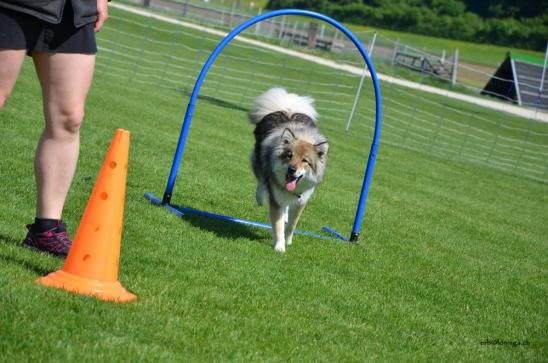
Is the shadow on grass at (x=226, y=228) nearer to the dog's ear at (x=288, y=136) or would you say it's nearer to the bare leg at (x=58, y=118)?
the dog's ear at (x=288, y=136)

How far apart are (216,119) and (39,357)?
11.3 meters

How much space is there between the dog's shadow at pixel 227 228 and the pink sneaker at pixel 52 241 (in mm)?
2031

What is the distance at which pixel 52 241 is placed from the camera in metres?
4.32

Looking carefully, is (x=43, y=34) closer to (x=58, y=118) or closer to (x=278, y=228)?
(x=58, y=118)

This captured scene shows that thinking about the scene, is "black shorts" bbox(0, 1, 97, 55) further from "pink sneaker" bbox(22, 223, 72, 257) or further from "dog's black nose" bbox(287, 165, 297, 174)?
"dog's black nose" bbox(287, 165, 297, 174)

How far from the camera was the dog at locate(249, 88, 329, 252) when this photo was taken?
653cm

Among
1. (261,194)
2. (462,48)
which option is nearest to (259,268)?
(261,194)

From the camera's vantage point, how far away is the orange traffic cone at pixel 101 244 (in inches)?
150

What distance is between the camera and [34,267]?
408cm

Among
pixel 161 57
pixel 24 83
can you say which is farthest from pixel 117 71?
pixel 24 83

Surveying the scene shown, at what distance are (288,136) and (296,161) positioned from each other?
27cm

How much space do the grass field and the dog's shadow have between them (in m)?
0.03

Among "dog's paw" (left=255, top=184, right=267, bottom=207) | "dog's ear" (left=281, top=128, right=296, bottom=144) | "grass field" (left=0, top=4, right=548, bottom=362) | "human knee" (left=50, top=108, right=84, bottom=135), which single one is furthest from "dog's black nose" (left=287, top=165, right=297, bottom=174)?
"human knee" (left=50, top=108, right=84, bottom=135)

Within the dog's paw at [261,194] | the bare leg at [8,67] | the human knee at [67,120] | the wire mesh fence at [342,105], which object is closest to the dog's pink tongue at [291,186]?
the dog's paw at [261,194]
